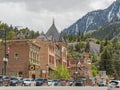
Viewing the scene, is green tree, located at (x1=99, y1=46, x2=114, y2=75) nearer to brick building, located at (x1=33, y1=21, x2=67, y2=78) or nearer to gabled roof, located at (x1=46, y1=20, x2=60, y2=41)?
gabled roof, located at (x1=46, y1=20, x2=60, y2=41)

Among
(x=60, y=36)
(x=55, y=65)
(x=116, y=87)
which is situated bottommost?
(x=116, y=87)

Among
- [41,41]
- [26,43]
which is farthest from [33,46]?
[41,41]

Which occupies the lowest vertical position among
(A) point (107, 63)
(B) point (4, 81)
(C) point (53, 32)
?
(B) point (4, 81)

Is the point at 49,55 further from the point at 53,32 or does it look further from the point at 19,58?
the point at 53,32

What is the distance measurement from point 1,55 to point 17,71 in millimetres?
5434

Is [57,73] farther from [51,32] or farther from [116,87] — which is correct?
[116,87]

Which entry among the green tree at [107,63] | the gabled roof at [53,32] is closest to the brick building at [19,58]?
the gabled roof at [53,32]

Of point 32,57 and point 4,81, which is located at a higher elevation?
point 32,57

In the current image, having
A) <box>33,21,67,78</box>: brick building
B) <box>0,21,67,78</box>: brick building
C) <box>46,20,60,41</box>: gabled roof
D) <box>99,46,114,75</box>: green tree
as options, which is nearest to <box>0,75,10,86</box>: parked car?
<box>0,21,67,78</box>: brick building

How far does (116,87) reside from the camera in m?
44.9

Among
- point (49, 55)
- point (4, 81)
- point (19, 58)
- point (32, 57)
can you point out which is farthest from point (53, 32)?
point (4, 81)

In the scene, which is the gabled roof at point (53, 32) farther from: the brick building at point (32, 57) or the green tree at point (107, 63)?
the green tree at point (107, 63)

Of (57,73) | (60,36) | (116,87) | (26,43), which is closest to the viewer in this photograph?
(116,87)

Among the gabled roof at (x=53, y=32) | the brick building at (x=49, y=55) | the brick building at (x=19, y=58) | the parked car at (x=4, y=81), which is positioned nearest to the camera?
the parked car at (x=4, y=81)
